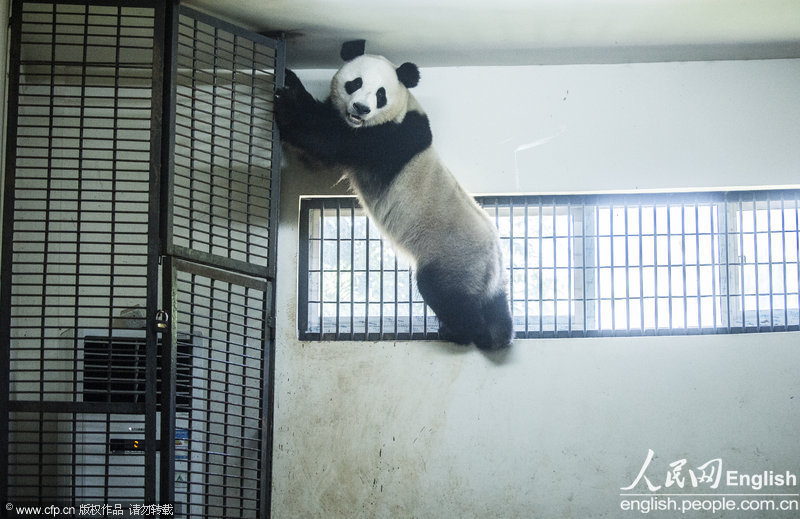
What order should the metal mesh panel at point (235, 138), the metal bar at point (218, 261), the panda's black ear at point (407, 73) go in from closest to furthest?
1. the metal bar at point (218, 261)
2. the metal mesh panel at point (235, 138)
3. the panda's black ear at point (407, 73)

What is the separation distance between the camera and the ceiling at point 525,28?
12.8 feet

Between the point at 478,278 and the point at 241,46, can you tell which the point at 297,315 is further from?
the point at 241,46

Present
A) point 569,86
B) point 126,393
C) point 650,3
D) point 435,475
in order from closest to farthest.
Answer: point 126,393 < point 650,3 < point 435,475 < point 569,86

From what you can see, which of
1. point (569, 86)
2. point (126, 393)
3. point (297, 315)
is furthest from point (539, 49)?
point (126, 393)

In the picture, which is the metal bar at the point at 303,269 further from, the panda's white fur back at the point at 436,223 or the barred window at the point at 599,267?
the panda's white fur back at the point at 436,223

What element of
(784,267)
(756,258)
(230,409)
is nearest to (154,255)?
(230,409)

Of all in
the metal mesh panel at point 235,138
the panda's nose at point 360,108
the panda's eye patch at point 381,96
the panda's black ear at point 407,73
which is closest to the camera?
the metal mesh panel at point 235,138

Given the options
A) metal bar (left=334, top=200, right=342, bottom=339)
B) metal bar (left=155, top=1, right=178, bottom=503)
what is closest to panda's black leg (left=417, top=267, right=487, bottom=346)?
metal bar (left=334, top=200, right=342, bottom=339)

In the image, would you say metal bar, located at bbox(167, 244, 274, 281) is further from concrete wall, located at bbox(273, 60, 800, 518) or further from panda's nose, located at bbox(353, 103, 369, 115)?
panda's nose, located at bbox(353, 103, 369, 115)

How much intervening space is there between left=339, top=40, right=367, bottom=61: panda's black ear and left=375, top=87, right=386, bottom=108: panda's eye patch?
0.23 meters

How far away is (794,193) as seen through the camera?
449cm

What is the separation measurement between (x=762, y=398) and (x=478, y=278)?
156 centimetres

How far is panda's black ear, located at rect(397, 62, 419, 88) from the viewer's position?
430cm

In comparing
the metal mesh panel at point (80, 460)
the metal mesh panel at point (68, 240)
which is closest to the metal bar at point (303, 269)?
the metal mesh panel at point (68, 240)
